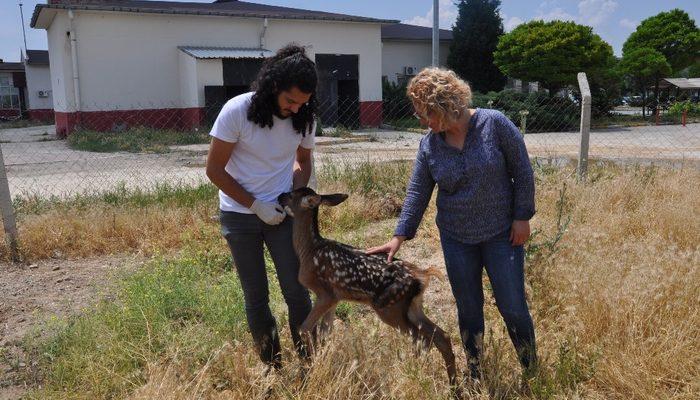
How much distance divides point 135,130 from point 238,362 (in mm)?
19335

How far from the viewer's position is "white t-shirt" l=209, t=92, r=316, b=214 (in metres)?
3.33

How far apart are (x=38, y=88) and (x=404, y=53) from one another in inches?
910

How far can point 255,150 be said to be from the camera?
11.3 feet

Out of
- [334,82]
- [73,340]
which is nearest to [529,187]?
[73,340]

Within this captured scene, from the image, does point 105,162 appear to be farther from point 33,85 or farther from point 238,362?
point 33,85

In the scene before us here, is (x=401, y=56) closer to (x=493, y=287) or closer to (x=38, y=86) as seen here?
(x=38, y=86)

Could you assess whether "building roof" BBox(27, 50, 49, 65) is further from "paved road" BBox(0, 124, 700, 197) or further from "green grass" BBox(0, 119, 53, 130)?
"paved road" BBox(0, 124, 700, 197)

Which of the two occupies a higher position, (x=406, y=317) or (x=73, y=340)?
(x=406, y=317)

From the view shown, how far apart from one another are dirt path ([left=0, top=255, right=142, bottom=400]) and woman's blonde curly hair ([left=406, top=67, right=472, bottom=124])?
3027 mm

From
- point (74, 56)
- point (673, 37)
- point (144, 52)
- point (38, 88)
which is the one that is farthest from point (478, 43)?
point (38, 88)

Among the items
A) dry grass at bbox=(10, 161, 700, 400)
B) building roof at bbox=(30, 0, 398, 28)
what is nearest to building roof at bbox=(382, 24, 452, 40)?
building roof at bbox=(30, 0, 398, 28)

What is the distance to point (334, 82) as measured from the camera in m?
28.5

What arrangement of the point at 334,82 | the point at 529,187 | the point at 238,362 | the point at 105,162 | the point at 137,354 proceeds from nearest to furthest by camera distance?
1. the point at 529,187
2. the point at 238,362
3. the point at 137,354
4. the point at 105,162
5. the point at 334,82

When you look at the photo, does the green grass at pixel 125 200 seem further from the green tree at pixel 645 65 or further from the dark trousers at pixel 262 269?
the green tree at pixel 645 65
